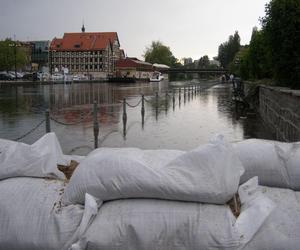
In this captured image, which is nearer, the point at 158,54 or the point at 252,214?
the point at 252,214

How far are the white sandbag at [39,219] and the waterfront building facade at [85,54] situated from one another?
109812mm

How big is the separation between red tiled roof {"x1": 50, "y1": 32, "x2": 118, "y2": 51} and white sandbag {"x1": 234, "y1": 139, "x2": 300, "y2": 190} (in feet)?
367

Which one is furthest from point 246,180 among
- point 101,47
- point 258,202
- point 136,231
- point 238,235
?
point 101,47

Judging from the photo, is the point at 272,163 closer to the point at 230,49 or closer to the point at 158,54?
the point at 230,49

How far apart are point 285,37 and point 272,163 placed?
32.0 ft

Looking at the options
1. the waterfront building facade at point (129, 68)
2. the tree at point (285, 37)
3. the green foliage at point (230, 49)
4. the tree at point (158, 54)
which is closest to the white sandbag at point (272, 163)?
the tree at point (285, 37)

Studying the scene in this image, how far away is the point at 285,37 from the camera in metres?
12.6

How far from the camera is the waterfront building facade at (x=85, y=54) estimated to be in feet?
373

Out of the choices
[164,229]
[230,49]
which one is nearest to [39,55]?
[230,49]

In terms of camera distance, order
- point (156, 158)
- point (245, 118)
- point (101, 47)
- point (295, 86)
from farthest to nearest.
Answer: point (101, 47), point (245, 118), point (295, 86), point (156, 158)

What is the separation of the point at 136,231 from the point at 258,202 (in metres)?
0.81

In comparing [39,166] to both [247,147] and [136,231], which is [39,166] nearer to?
[136,231]

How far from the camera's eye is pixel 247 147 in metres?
3.83

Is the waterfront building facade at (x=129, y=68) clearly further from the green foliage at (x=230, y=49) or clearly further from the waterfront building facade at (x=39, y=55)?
the green foliage at (x=230, y=49)
